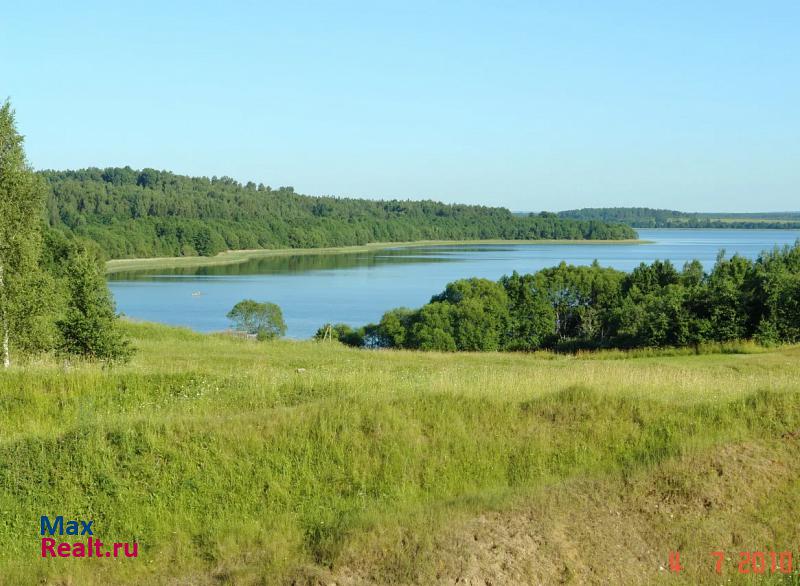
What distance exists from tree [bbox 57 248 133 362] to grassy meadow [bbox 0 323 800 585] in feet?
22.9

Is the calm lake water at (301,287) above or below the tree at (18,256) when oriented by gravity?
below

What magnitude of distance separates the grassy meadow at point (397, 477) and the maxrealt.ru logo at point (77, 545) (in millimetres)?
112

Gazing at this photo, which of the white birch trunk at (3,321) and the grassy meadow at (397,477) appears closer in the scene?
the grassy meadow at (397,477)

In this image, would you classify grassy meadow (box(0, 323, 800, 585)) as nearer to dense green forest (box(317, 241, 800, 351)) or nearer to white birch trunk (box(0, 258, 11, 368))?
white birch trunk (box(0, 258, 11, 368))

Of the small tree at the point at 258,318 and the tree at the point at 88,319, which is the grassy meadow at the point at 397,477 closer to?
the tree at the point at 88,319

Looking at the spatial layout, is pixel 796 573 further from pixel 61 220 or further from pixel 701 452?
pixel 61 220

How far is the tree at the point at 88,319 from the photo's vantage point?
20547mm

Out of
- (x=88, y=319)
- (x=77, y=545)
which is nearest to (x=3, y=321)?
(x=88, y=319)

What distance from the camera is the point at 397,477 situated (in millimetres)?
9953

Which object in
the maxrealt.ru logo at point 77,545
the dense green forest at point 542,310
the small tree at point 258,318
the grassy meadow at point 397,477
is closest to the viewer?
the grassy meadow at point 397,477

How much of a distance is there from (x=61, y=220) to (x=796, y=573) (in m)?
178

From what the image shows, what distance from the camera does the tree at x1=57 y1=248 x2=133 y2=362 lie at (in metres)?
20.5

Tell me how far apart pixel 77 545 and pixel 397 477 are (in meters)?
3.65

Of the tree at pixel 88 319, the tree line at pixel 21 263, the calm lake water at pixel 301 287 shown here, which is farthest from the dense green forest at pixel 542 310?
the tree line at pixel 21 263
